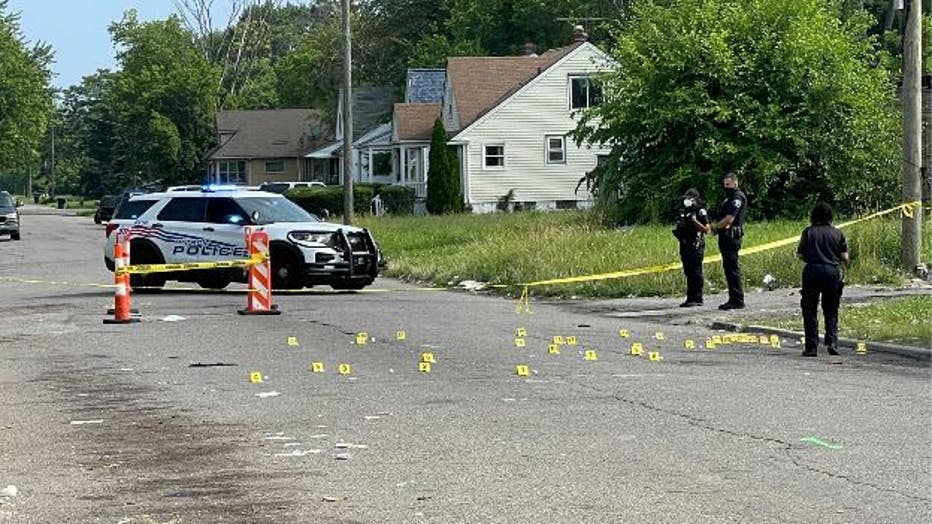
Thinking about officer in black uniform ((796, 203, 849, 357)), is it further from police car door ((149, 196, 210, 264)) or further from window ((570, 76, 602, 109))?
window ((570, 76, 602, 109))

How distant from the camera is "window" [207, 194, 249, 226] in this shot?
26.4m

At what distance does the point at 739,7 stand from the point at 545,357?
24925 millimetres

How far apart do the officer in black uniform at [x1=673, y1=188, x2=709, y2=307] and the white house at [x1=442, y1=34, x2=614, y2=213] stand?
145 ft

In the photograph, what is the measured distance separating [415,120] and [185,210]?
46137 mm

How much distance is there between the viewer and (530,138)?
68.1 metres

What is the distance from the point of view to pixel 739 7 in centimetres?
3928

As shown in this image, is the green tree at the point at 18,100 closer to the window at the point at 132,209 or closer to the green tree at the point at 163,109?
the green tree at the point at 163,109

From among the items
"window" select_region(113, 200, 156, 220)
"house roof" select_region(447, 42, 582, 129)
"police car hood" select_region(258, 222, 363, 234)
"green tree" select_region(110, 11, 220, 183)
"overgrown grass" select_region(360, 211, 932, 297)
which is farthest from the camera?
"green tree" select_region(110, 11, 220, 183)

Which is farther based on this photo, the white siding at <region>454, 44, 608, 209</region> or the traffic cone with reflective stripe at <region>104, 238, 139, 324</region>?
the white siding at <region>454, 44, 608, 209</region>

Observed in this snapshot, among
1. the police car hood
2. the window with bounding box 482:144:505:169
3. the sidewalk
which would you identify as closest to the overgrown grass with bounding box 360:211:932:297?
the sidewalk

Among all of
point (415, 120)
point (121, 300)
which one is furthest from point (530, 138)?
point (121, 300)

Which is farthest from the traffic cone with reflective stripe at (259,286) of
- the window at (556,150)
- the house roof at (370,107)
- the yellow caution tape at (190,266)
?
the house roof at (370,107)

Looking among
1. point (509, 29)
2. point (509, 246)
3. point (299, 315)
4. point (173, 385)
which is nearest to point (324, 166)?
point (509, 29)

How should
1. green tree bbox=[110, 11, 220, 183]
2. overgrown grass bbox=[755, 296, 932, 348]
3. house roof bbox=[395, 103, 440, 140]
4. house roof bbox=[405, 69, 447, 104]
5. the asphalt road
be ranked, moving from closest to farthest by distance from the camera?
the asphalt road, overgrown grass bbox=[755, 296, 932, 348], house roof bbox=[395, 103, 440, 140], house roof bbox=[405, 69, 447, 104], green tree bbox=[110, 11, 220, 183]
